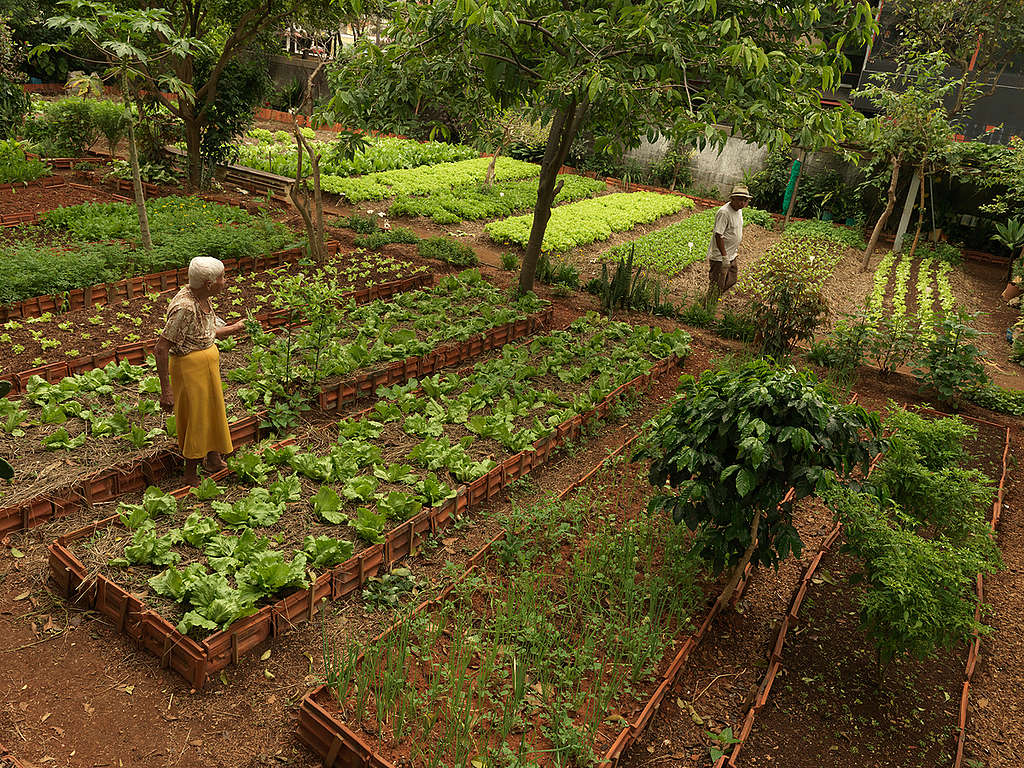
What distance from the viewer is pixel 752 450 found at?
3.94 meters

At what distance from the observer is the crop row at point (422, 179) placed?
49.8ft

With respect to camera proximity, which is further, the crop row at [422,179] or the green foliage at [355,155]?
the green foliage at [355,155]

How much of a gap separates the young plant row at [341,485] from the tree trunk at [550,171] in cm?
236

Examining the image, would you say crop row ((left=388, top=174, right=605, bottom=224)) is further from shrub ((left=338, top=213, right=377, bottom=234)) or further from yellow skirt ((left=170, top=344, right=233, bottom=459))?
yellow skirt ((left=170, top=344, right=233, bottom=459))

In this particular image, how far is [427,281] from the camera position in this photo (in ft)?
33.8

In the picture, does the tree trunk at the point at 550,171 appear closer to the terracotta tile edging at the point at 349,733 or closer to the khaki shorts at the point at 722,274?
the khaki shorts at the point at 722,274

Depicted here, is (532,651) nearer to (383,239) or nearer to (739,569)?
(739,569)

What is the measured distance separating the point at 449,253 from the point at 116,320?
5.23 metres

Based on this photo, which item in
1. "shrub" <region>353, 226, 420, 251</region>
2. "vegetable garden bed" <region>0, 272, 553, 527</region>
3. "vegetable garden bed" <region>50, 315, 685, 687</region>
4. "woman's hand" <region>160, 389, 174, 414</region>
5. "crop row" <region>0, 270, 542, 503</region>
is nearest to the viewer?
"vegetable garden bed" <region>50, 315, 685, 687</region>

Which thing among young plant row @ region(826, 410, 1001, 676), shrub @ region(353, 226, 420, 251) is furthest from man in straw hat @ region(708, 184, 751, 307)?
young plant row @ region(826, 410, 1001, 676)

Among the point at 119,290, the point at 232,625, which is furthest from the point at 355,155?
the point at 232,625

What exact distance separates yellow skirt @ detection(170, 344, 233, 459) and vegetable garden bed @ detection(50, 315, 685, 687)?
0.29m

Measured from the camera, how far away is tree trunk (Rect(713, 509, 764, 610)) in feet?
14.8

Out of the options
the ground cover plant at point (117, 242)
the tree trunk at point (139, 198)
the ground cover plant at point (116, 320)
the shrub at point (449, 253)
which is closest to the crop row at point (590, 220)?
the shrub at point (449, 253)
